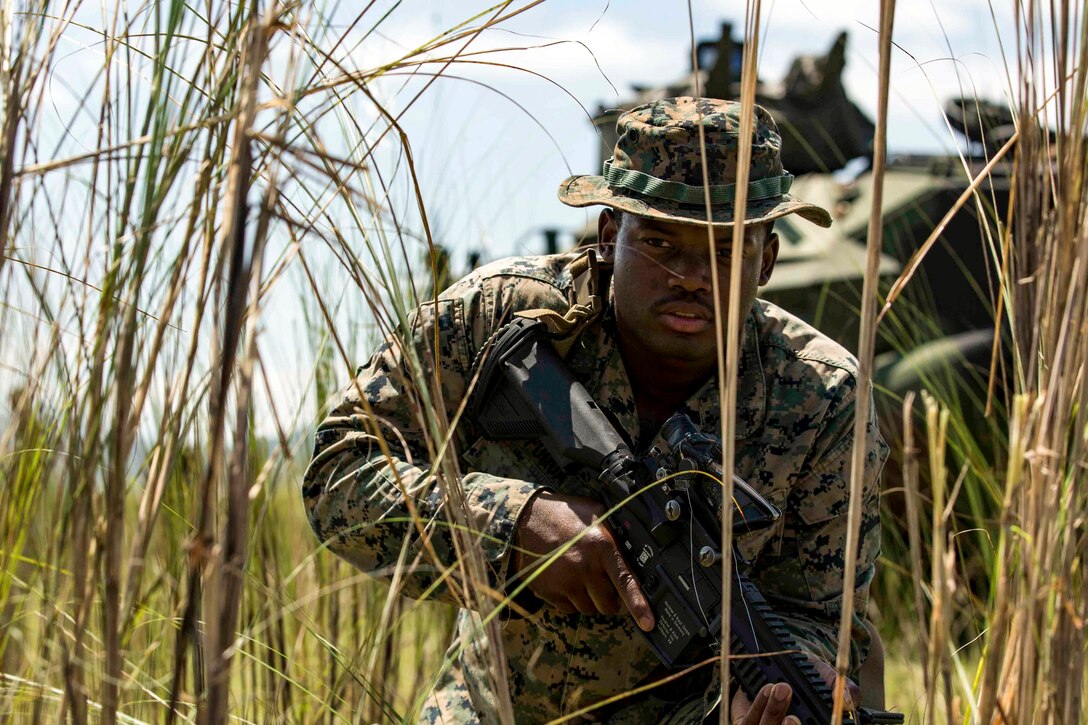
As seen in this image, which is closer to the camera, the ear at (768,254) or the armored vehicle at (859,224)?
the ear at (768,254)

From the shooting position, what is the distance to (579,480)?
90.7 inches

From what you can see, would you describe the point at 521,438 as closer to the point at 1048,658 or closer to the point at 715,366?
the point at 715,366

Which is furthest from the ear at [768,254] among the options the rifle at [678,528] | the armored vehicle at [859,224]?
the armored vehicle at [859,224]

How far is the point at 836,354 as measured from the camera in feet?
8.46

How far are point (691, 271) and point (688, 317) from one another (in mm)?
83

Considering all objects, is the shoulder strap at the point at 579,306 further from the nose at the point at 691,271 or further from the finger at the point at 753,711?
the finger at the point at 753,711

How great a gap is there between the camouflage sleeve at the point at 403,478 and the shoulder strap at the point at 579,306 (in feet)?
0.50

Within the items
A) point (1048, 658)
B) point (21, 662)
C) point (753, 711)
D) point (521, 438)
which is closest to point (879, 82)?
point (1048, 658)

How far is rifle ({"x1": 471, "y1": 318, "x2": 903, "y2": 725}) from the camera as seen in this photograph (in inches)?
73.2

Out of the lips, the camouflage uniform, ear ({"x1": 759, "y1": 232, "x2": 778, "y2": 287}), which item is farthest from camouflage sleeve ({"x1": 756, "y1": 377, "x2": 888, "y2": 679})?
the lips

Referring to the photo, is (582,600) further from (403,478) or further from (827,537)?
(827,537)

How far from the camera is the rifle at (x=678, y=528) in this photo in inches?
73.2

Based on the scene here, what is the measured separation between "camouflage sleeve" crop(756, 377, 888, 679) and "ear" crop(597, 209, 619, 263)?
528mm

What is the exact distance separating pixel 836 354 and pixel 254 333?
1.74 metres
